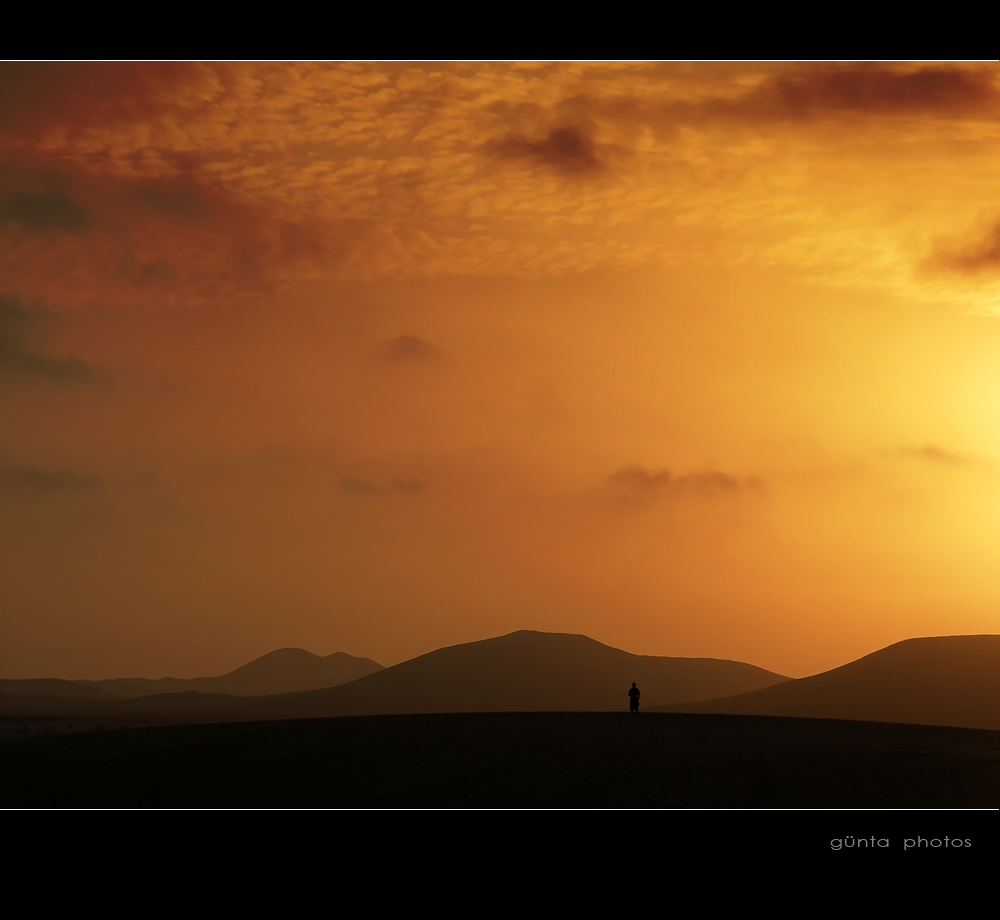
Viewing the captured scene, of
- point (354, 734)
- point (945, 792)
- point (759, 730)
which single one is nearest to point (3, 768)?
point (354, 734)

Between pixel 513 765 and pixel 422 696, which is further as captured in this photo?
pixel 422 696

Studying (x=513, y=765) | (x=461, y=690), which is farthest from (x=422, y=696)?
(x=513, y=765)

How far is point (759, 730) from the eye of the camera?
30672 millimetres

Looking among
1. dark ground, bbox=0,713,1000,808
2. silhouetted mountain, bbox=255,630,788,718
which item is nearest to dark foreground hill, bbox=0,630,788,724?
silhouetted mountain, bbox=255,630,788,718

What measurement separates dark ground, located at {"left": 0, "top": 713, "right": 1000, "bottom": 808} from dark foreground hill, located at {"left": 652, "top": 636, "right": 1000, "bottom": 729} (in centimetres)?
8051

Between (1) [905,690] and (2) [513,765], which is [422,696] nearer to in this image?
Answer: (1) [905,690]

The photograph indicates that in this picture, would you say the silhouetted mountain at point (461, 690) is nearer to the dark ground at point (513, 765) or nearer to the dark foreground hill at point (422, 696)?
the dark foreground hill at point (422, 696)

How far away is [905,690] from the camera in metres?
118

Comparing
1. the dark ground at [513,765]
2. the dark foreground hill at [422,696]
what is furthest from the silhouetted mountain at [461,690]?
the dark ground at [513,765]

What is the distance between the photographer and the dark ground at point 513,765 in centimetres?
2486

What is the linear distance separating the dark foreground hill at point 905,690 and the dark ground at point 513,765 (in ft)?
264

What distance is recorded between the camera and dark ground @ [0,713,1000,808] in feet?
81.6

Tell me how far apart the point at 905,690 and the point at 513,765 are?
338ft

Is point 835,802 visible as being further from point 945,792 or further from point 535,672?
point 535,672
